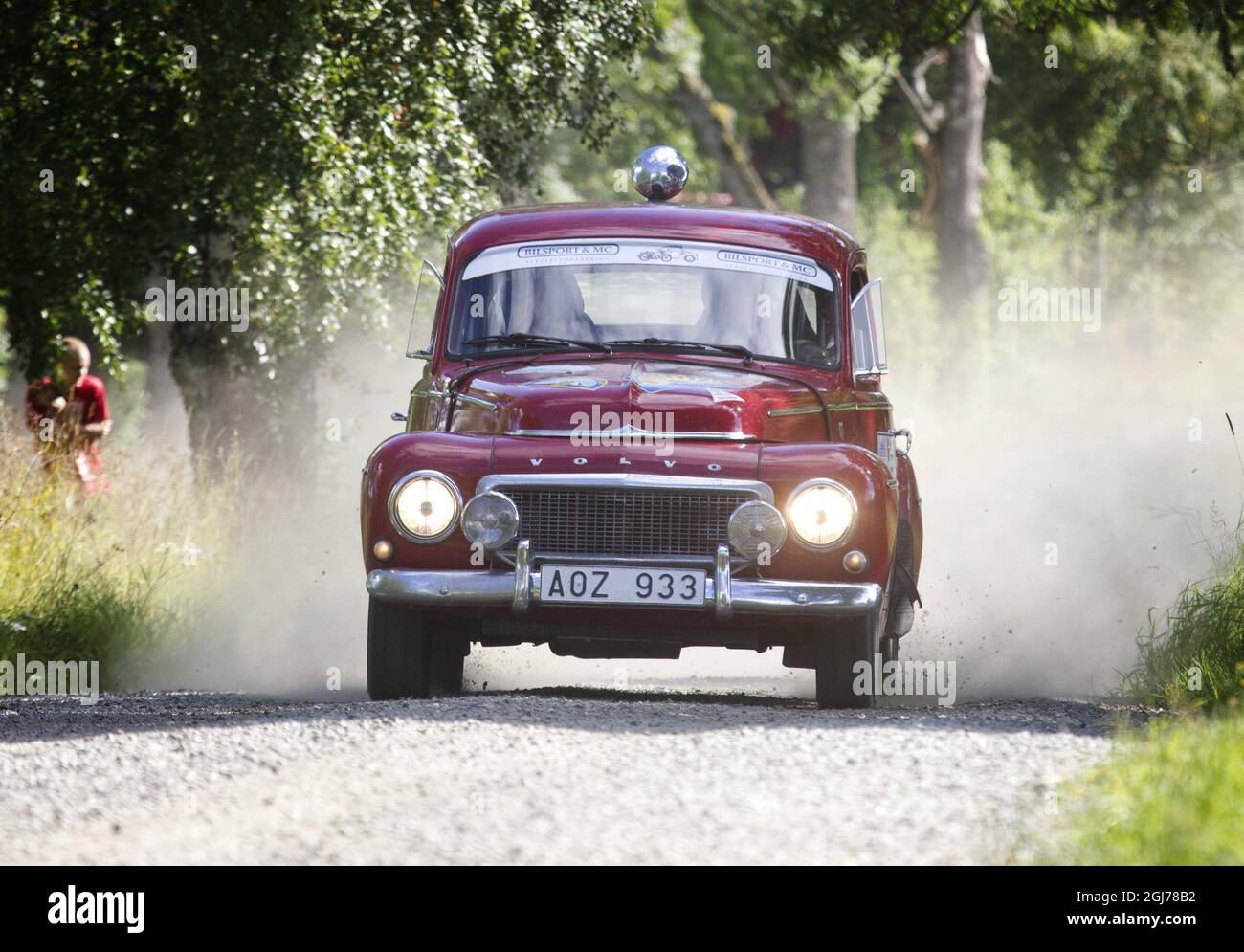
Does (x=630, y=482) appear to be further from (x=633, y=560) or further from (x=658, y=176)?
(x=658, y=176)

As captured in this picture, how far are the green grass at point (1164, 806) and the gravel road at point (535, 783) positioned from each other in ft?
0.57

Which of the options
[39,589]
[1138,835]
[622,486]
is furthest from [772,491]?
[39,589]

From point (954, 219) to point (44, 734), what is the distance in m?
21.6

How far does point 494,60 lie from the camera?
14.8 meters

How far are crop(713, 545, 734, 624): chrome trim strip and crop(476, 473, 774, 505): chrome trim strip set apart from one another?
279 millimetres

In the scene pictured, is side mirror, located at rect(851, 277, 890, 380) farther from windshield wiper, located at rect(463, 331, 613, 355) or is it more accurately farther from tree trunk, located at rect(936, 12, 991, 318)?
tree trunk, located at rect(936, 12, 991, 318)

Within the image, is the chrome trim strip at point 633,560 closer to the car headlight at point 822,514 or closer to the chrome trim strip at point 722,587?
the chrome trim strip at point 722,587

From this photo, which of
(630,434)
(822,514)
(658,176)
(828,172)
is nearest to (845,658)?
(822,514)

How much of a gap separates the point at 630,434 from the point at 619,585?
0.69 meters

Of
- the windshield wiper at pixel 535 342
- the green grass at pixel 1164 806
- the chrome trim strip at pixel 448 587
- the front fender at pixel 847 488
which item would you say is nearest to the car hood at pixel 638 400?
the windshield wiper at pixel 535 342

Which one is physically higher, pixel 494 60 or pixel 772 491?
pixel 494 60

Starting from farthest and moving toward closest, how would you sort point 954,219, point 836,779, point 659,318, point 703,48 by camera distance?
point 703,48, point 954,219, point 659,318, point 836,779

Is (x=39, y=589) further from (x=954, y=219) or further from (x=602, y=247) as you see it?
(x=954, y=219)
